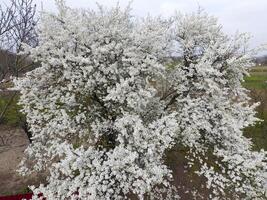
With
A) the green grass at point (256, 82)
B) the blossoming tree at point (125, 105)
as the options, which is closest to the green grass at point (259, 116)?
the green grass at point (256, 82)

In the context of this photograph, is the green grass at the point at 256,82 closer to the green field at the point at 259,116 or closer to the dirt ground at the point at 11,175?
the green field at the point at 259,116

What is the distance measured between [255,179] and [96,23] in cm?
738

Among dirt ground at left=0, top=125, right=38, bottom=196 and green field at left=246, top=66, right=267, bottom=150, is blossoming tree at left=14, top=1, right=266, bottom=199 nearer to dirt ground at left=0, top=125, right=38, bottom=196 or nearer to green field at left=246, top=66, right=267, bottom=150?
dirt ground at left=0, top=125, right=38, bottom=196

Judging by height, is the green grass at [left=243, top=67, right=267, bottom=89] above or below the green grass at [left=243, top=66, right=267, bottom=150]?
above

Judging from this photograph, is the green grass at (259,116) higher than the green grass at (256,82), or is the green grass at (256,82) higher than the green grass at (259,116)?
the green grass at (256,82)

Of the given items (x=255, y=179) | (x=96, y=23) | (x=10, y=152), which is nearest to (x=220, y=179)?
(x=255, y=179)

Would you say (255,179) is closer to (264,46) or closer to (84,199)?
(264,46)

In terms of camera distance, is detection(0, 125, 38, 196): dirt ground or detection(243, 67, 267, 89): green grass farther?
detection(243, 67, 267, 89): green grass

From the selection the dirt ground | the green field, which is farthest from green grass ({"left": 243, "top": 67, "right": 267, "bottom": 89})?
the dirt ground

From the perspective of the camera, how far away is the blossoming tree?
13.0m

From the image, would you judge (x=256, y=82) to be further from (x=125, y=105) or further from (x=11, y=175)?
(x=125, y=105)

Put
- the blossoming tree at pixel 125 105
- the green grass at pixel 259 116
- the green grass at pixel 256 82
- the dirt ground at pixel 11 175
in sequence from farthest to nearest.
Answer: the green grass at pixel 256 82, the green grass at pixel 259 116, the dirt ground at pixel 11 175, the blossoming tree at pixel 125 105

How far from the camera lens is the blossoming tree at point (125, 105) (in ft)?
42.6

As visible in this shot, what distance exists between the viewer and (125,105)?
13750 millimetres
